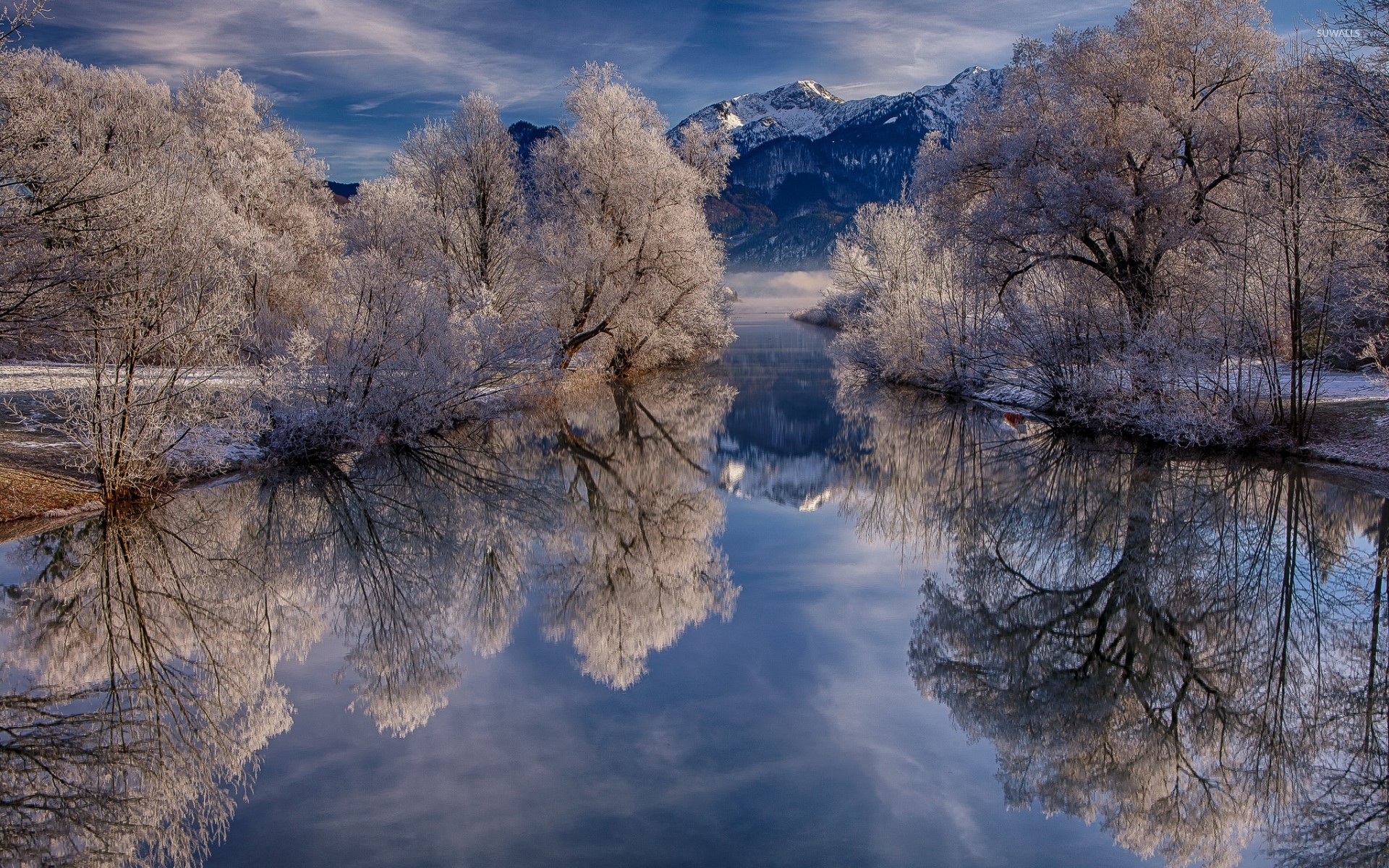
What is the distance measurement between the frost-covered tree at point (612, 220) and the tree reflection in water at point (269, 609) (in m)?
12.7

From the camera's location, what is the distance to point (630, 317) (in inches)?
1128

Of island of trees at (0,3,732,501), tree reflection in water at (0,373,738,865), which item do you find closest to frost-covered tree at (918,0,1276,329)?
tree reflection in water at (0,373,738,865)

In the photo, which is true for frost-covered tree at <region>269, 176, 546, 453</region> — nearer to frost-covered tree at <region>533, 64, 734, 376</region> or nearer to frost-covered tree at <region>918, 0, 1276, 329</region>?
frost-covered tree at <region>533, 64, 734, 376</region>

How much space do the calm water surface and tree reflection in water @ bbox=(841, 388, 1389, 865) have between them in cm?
4

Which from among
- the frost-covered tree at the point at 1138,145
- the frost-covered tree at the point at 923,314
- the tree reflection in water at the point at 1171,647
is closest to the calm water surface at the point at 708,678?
the tree reflection in water at the point at 1171,647

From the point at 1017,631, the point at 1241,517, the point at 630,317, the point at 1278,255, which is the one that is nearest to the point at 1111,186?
the point at 1278,255

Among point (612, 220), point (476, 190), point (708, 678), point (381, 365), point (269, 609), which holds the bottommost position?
point (708, 678)

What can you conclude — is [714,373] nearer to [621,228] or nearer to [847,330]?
[847,330]

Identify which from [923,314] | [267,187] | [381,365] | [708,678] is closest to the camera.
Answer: [708,678]

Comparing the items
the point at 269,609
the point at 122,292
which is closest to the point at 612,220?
the point at 122,292

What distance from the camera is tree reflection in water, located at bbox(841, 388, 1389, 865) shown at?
5324mm

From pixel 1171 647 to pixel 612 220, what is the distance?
23.8 metres

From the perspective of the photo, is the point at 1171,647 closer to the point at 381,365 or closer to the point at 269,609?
the point at 269,609

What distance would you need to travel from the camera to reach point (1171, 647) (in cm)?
752
